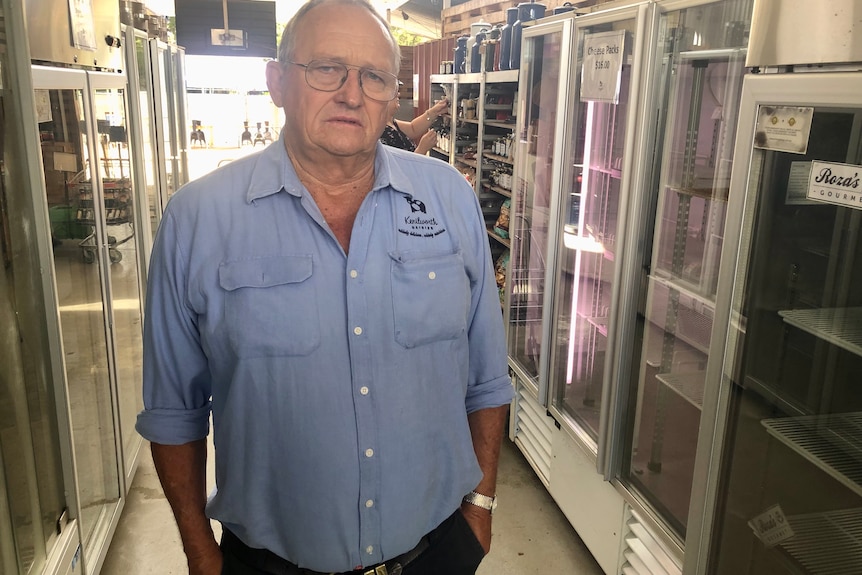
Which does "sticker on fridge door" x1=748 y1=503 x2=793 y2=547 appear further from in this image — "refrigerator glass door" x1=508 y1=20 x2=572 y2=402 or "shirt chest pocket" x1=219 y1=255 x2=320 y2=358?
"refrigerator glass door" x1=508 y1=20 x2=572 y2=402

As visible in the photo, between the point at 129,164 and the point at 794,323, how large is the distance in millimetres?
3397

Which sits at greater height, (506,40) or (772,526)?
(506,40)

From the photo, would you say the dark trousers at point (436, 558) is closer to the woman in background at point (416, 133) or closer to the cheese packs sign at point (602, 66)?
the cheese packs sign at point (602, 66)

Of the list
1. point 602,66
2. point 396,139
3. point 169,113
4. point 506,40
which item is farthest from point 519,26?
point 169,113

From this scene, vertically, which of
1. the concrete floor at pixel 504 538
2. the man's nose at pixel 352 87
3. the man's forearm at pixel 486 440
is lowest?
the concrete floor at pixel 504 538

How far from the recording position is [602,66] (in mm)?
2592

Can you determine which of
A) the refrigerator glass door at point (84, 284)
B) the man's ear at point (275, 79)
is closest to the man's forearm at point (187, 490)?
the man's ear at point (275, 79)

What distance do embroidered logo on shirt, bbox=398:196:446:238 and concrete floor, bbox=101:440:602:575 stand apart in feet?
6.31

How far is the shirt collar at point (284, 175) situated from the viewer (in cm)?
140

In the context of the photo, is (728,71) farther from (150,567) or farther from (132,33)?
(132,33)

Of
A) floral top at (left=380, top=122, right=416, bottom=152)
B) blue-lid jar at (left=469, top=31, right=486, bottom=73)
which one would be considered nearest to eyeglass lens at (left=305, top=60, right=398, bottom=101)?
blue-lid jar at (left=469, top=31, right=486, bottom=73)

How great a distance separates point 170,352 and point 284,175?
46 cm

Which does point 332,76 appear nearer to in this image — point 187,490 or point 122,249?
point 187,490

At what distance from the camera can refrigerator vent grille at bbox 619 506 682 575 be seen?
227cm
